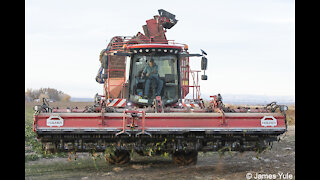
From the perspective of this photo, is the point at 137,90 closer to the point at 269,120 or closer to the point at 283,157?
the point at 269,120

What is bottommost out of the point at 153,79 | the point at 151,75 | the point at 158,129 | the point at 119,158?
the point at 119,158

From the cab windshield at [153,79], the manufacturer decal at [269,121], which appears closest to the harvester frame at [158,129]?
the manufacturer decal at [269,121]

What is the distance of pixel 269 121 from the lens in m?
7.98

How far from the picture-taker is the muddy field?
319 inches

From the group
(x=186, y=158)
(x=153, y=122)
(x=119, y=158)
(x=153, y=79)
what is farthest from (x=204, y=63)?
(x=119, y=158)

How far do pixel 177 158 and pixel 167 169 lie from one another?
46 centimetres

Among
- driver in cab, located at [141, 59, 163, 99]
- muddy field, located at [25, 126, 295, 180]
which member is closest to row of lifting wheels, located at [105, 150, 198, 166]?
muddy field, located at [25, 126, 295, 180]

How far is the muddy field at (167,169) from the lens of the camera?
26.6 ft

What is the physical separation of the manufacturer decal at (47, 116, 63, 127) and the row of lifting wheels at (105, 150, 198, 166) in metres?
1.88

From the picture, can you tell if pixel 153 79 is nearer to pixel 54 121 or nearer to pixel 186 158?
pixel 186 158

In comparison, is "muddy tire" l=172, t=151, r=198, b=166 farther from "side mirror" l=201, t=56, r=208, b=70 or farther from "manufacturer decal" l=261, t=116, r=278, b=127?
"side mirror" l=201, t=56, r=208, b=70

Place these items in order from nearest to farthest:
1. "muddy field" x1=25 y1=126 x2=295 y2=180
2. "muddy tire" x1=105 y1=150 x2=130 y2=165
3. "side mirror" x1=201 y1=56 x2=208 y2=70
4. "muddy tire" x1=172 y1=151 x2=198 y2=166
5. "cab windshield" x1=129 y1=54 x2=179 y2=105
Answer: "muddy field" x1=25 y1=126 x2=295 y2=180
"muddy tire" x1=172 y1=151 x2=198 y2=166
"muddy tire" x1=105 y1=150 x2=130 y2=165
"cab windshield" x1=129 y1=54 x2=179 y2=105
"side mirror" x1=201 y1=56 x2=208 y2=70

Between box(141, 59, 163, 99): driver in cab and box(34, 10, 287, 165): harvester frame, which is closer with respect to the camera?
box(34, 10, 287, 165): harvester frame
